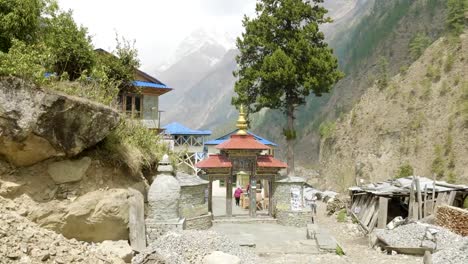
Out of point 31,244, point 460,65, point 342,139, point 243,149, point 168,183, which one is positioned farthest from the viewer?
point 342,139

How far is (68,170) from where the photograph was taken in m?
12.0

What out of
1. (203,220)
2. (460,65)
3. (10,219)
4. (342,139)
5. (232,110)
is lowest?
(203,220)

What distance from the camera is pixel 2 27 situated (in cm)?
1212

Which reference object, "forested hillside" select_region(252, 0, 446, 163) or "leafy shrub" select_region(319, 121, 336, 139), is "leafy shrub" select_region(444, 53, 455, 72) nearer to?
"forested hillside" select_region(252, 0, 446, 163)

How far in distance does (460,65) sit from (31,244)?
4327cm

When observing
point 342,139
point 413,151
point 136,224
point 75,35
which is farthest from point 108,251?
point 342,139

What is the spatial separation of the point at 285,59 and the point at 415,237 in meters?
13.7

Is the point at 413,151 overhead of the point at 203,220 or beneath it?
overhead

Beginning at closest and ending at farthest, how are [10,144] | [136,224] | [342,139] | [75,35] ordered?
[10,144] → [136,224] → [75,35] → [342,139]

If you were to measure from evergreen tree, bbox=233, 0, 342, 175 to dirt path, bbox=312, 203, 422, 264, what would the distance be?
5.30m

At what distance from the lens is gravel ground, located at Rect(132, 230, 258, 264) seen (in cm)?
1110

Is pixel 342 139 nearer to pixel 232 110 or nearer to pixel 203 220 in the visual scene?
pixel 203 220

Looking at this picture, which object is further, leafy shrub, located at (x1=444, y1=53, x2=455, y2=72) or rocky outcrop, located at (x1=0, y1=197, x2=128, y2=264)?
leafy shrub, located at (x1=444, y1=53, x2=455, y2=72)

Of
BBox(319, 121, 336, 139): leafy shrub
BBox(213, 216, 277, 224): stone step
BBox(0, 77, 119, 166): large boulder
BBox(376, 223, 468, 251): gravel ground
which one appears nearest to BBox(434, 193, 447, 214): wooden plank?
BBox(376, 223, 468, 251): gravel ground
